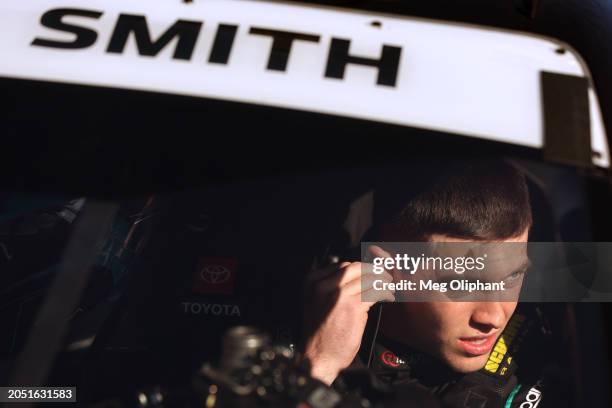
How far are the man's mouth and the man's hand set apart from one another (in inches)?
8.5

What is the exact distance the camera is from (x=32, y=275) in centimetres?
202

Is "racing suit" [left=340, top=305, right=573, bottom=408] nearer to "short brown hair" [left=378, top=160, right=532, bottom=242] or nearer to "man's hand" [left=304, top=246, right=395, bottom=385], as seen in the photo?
"man's hand" [left=304, top=246, right=395, bottom=385]

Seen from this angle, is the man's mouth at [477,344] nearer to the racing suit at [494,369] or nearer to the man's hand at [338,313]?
the racing suit at [494,369]

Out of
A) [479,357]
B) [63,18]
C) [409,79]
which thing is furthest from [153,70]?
[479,357]

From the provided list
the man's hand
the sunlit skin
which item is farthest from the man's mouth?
the man's hand

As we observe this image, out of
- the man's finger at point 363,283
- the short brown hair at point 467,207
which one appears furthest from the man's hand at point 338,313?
the short brown hair at point 467,207

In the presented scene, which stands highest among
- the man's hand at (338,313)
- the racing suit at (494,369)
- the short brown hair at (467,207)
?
the short brown hair at (467,207)

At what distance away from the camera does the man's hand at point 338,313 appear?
1.62 metres

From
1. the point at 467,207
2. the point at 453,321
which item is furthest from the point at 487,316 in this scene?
the point at 467,207

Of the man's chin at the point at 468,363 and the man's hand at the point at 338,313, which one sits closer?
the man's hand at the point at 338,313

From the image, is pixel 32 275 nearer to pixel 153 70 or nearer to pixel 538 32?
pixel 153 70

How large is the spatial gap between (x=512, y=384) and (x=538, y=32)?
77 centimetres

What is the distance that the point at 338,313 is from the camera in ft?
5.40

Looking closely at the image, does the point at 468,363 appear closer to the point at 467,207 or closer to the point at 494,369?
the point at 494,369
